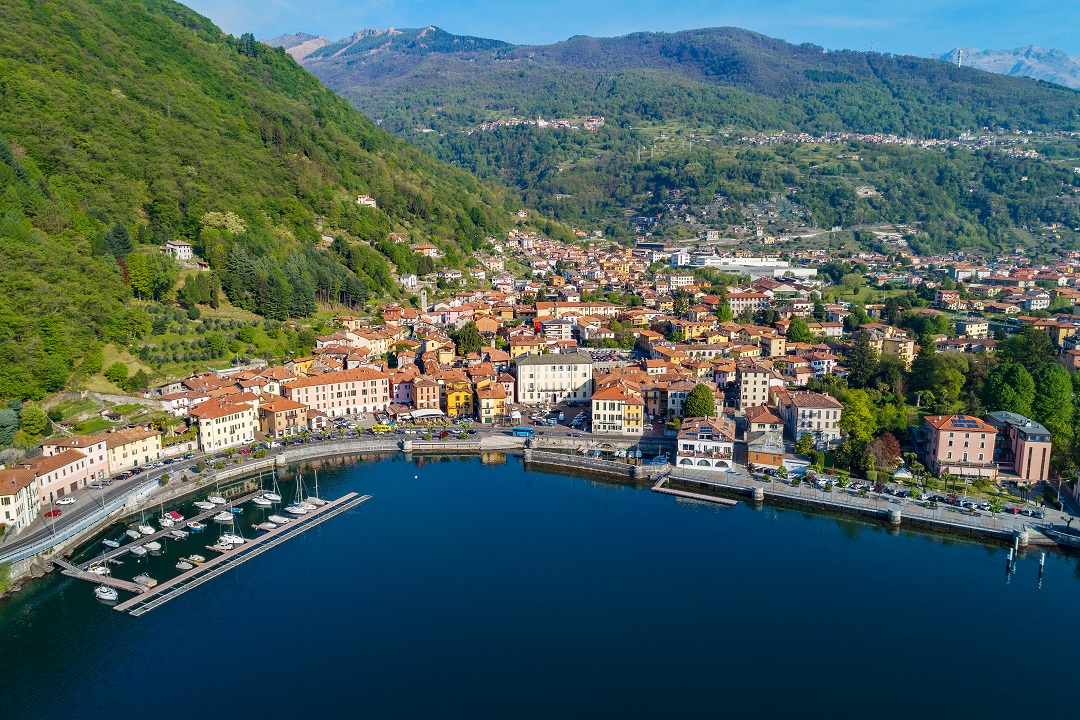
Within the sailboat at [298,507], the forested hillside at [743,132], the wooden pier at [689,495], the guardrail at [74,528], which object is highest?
the forested hillside at [743,132]

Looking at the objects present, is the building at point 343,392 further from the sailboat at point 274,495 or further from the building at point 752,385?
the building at point 752,385

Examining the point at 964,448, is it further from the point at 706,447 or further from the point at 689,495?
the point at 689,495

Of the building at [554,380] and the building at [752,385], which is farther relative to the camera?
the building at [554,380]

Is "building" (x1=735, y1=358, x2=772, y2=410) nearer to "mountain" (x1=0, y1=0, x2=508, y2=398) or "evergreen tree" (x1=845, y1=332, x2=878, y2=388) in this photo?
"evergreen tree" (x1=845, y1=332, x2=878, y2=388)

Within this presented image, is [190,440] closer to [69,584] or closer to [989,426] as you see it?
[69,584]

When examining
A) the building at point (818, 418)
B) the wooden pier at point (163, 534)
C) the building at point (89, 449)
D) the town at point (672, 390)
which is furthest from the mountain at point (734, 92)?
the building at point (89, 449)

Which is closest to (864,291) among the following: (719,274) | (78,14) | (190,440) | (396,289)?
(719,274)
